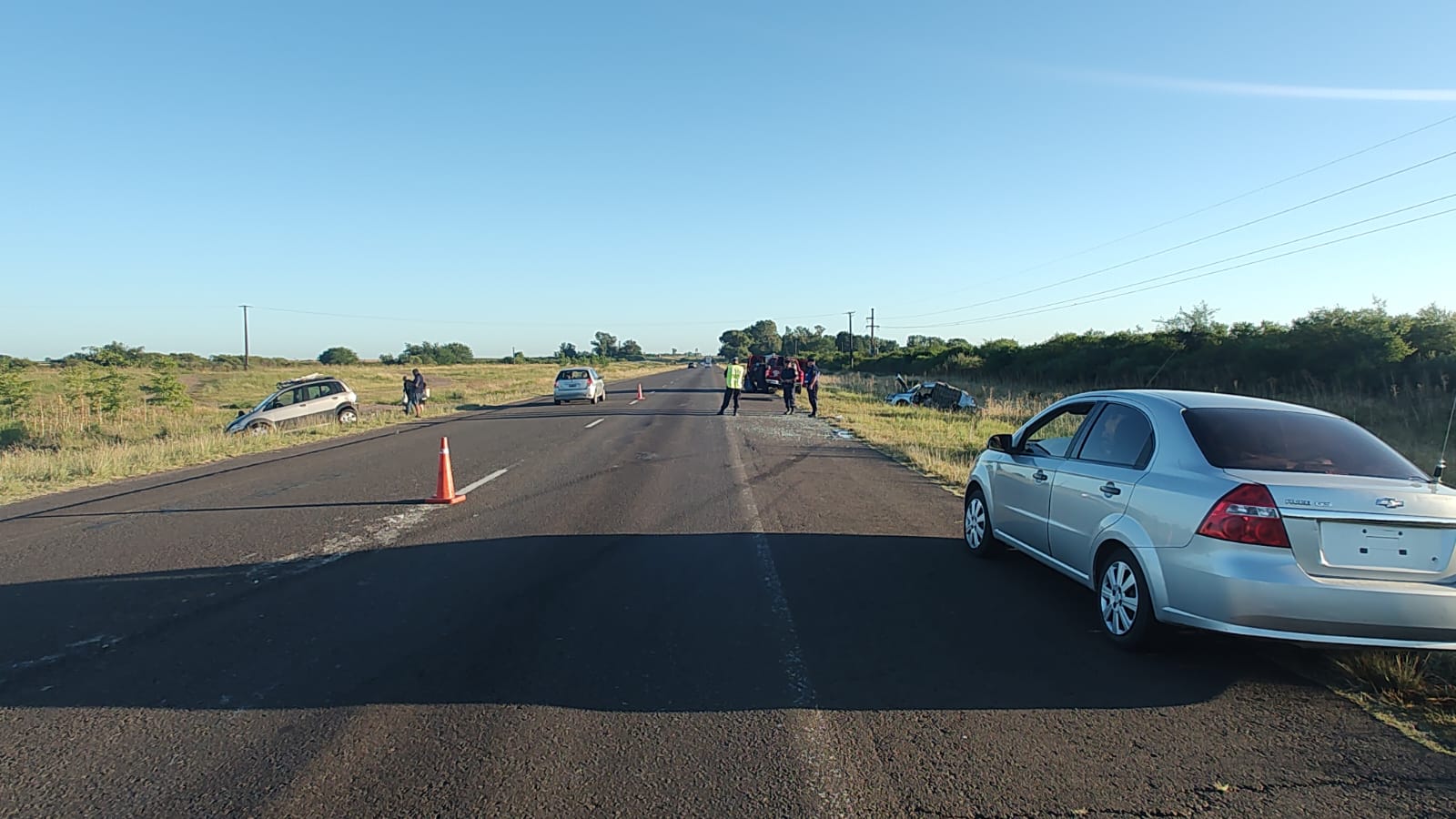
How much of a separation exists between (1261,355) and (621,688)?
33422 mm

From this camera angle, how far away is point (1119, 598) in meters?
5.17

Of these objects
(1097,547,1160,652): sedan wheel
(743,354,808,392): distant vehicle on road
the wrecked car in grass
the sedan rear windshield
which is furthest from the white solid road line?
(743,354,808,392): distant vehicle on road

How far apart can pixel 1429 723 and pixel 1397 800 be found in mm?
1060

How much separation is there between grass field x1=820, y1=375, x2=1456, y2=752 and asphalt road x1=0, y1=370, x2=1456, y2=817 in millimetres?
309

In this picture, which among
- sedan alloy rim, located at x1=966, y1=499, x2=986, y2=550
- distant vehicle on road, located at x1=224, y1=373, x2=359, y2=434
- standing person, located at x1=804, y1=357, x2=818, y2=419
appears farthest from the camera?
standing person, located at x1=804, y1=357, x2=818, y2=419

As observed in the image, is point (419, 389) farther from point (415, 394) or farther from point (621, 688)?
point (621, 688)

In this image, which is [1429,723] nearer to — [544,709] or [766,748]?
[766,748]

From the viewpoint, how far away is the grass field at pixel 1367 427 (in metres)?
4.31

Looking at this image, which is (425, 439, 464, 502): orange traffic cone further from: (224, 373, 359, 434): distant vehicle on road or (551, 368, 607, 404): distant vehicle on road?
(551, 368, 607, 404): distant vehicle on road

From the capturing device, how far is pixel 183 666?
15.5 ft

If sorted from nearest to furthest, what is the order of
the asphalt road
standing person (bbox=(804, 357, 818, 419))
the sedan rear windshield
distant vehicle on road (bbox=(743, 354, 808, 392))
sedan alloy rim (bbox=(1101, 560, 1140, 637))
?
the asphalt road < the sedan rear windshield < sedan alloy rim (bbox=(1101, 560, 1140, 637)) < standing person (bbox=(804, 357, 818, 419)) < distant vehicle on road (bbox=(743, 354, 808, 392))

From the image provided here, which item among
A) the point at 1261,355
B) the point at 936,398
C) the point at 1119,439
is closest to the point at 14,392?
the point at 936,398

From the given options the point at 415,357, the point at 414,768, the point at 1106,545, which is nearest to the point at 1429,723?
the point at 1106,545

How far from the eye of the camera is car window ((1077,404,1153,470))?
17.8ft
